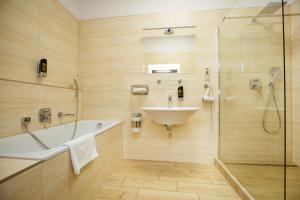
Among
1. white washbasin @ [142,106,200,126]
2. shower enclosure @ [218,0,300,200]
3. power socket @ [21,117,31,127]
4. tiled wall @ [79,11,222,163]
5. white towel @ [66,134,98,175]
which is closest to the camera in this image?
white towel @ [66,134,98,175]

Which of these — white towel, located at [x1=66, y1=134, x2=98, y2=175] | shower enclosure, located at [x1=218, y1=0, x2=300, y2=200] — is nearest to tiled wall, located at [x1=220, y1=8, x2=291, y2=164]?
shower enclosure, located at [x1=218, y1=0, x2=300, y2=200]

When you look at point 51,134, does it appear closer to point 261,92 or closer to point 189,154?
point 189,154

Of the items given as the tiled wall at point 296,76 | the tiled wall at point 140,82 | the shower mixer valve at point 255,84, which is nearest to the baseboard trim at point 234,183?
the tiled wall at point 140,82

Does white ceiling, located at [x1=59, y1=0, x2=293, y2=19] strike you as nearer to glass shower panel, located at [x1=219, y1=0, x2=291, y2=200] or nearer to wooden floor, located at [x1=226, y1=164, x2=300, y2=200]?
glass shower panel, located at [x1=219, y1=0, x2=291, y2=200]

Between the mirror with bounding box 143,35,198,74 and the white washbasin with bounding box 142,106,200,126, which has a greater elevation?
the mirror with bounding box 143,35,198,74

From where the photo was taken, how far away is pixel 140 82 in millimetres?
2213

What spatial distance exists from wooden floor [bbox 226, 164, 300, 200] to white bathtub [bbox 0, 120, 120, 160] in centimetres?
145

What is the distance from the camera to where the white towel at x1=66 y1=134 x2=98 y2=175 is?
103 centimetres

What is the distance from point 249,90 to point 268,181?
807 mm

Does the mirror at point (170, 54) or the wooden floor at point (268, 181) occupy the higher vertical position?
the mirror at point (170, 54)

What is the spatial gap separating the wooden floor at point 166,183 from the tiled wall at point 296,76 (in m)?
0.76

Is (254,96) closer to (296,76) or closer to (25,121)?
(296,76)

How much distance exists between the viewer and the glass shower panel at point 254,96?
119cm

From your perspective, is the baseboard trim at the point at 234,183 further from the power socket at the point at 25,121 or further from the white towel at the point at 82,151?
the power socket at the point at 25,121
